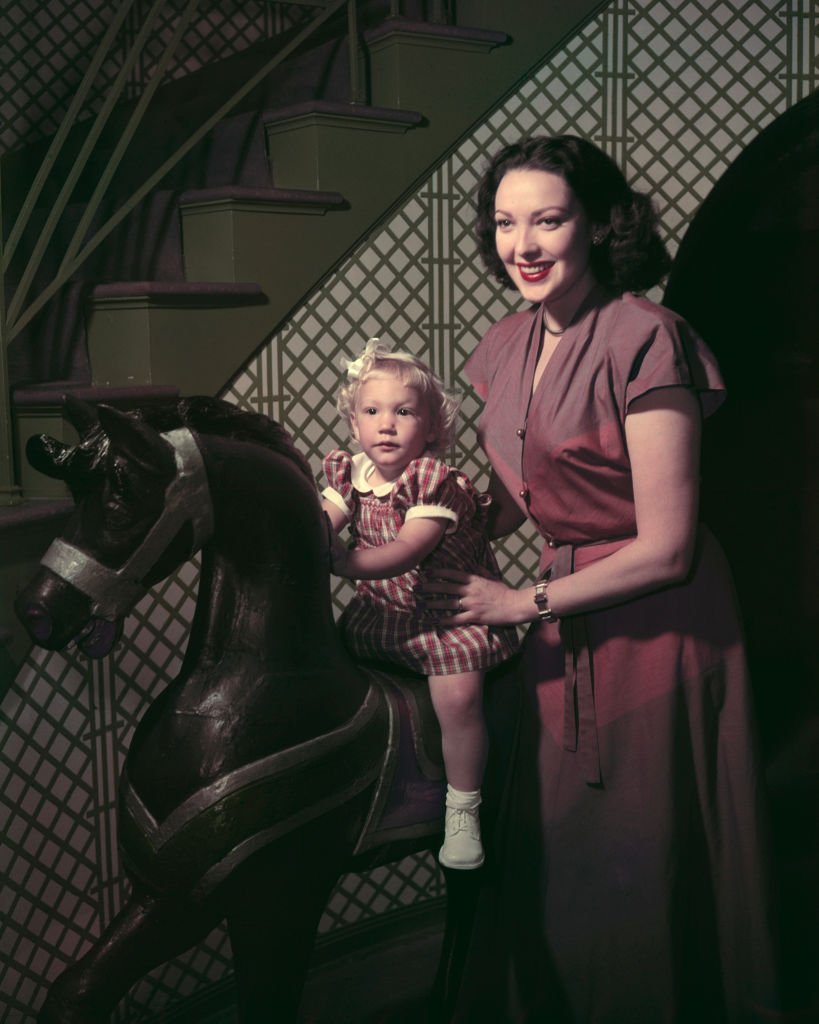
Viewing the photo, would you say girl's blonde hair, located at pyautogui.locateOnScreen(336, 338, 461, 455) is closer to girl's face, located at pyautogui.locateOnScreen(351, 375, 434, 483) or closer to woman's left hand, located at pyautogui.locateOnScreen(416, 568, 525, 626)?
girl's face, located at pyautogui.locateOnScreen(351, 375, 434, 483)

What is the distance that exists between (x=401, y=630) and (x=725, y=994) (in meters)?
0.93

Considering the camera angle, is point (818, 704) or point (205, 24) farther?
point (205, 24)

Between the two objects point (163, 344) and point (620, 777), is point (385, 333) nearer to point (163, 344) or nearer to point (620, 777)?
point (163, 344)

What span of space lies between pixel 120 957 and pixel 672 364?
1.31 meters

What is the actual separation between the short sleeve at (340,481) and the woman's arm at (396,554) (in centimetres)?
11

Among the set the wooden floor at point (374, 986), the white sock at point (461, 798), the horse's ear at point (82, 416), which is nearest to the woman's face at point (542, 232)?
the horse's ear at point (82, 416)

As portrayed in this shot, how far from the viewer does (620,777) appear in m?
2.14

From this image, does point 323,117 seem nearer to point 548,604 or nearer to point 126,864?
point 548,604

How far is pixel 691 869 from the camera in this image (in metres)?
2.17

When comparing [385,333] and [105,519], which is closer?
[105,519]

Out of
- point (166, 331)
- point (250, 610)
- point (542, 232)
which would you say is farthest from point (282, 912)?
point (542, 232)

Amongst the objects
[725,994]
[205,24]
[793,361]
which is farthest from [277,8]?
[725,994]

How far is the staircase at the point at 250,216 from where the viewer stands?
222 cm

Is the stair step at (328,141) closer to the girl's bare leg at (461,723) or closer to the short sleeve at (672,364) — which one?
the short sleeve at (672,364)
